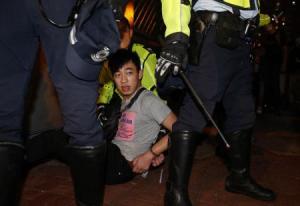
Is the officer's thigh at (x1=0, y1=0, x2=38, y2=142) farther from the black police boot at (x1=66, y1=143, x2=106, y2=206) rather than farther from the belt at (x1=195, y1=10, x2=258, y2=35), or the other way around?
the belt at (x1=195, y1=10, x2=258, y2=35)

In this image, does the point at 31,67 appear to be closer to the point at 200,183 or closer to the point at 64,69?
the point at 64,69

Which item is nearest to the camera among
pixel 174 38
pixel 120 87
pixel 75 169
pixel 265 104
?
pixel 75 169

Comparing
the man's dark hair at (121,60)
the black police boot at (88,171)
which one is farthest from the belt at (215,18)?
the black police boot at (88,171)

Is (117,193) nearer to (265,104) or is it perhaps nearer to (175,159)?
(175,159)

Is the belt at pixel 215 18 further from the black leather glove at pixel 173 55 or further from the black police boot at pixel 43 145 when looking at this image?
the black police boot at pixel 43 145

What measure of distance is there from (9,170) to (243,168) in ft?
5.31

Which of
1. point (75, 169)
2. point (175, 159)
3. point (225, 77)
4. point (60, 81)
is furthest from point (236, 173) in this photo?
point (60, 81)

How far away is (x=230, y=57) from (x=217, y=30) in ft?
0.64

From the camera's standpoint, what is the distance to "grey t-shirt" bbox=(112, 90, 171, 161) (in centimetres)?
296

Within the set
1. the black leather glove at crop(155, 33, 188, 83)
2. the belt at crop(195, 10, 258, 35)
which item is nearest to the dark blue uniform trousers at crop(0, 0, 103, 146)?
the black leather glove at crop(155, 33, 188, 83)

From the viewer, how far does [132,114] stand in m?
2.99

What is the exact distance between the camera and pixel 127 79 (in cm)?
295

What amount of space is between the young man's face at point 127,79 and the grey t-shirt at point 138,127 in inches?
3.8

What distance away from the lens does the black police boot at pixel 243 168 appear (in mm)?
2570
